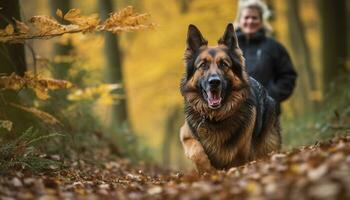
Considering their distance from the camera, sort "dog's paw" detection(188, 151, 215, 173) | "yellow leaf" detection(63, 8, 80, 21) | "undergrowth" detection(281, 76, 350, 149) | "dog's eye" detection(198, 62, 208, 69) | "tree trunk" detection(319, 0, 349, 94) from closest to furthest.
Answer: "yellow leaf" detection(63, 8, 80, 21)
"dog's paw" detection(188, 151, 215, 173)
"dog's eye" detection(198, 62, 208, 69)
"undergrowth" detection(281, 76, 350, 149)
"tree trunk" detection(319, 0, 349, 94)

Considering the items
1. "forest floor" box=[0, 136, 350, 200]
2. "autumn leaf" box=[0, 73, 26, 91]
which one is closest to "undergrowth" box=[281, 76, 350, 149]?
"forest floor" box=[0, 136, 350, 200]

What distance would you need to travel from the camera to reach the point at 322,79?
13961 millimetres

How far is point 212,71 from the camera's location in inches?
268

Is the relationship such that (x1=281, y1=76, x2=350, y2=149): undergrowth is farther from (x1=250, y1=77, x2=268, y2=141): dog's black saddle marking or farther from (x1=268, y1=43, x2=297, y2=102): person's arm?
(x1=250, y1=77, x2=268, y2=141): dog's black saddle marking

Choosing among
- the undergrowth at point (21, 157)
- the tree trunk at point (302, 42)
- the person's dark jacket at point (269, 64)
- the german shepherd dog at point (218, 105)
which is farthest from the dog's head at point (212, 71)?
the tree trunk at point (302, 42)

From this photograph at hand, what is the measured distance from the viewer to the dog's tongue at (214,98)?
6.91m

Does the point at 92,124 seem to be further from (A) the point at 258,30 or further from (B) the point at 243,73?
(B) the point at 243,73

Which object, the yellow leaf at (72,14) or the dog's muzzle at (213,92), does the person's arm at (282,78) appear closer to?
the dog's muzzle at (213,92)

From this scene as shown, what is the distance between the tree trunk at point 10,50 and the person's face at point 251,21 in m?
3.61

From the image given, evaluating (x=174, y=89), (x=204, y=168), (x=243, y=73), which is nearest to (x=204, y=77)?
(x=243, y=73)

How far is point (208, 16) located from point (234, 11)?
2.43 feet

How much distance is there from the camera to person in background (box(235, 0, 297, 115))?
8977mm

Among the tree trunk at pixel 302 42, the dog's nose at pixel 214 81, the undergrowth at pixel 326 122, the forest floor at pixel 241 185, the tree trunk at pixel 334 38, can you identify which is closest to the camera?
the forest floor at pixel 241 185

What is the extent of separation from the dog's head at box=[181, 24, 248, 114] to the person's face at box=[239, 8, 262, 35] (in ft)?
6.57
